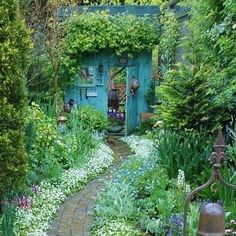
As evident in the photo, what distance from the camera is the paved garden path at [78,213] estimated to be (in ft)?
15.2

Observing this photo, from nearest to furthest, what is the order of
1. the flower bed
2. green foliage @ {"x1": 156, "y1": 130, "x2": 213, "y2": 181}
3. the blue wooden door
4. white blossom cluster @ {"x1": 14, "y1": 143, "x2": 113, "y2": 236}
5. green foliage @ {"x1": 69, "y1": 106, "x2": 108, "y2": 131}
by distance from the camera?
the flower bed < white blossom cluster @ {"x1": 14, "y1": 143, "x2": 113, "y2": 236} < green foliage @ {"x1": 156, "y1": 130, "x2": 213, "y2": 181} < green foliage @ {"x1": 69, "y1": 106, "x2": 108, "y2": 131} < the blue wooden door

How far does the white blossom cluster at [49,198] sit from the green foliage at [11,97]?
391 mm

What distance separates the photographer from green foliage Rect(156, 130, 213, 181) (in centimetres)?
545

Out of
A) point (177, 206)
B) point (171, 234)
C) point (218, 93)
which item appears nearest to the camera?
point (171, 234)

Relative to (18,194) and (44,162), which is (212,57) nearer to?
(44,162)

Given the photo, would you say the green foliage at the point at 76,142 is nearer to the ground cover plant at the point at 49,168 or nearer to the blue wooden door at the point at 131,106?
the ground cover plant at the point at 49,168

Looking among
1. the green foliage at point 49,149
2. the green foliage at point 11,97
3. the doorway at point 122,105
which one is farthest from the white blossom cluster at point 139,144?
the green foliage at point 11,97

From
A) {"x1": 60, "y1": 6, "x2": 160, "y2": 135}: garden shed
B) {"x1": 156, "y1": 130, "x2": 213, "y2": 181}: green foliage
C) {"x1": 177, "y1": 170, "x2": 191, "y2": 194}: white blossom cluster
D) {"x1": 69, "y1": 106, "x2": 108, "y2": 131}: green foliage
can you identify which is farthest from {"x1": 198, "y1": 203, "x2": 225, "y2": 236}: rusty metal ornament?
{"x1": 60, "y1": 6, "x2": 160, "y2": 135}: garden shed

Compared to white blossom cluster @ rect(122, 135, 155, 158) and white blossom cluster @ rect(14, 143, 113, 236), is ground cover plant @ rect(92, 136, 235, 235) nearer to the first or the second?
white blossom cluster @ rect(14, 143, 113, 236)

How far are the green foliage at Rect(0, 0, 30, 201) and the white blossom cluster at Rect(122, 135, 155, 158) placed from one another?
127 inches

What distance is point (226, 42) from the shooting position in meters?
5.18

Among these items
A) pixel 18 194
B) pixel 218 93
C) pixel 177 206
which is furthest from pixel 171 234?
pixel 218 93

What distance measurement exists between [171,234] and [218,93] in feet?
7.48

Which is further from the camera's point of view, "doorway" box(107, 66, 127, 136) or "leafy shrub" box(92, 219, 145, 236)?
"doorway" box(107, 66, 127, 136)
